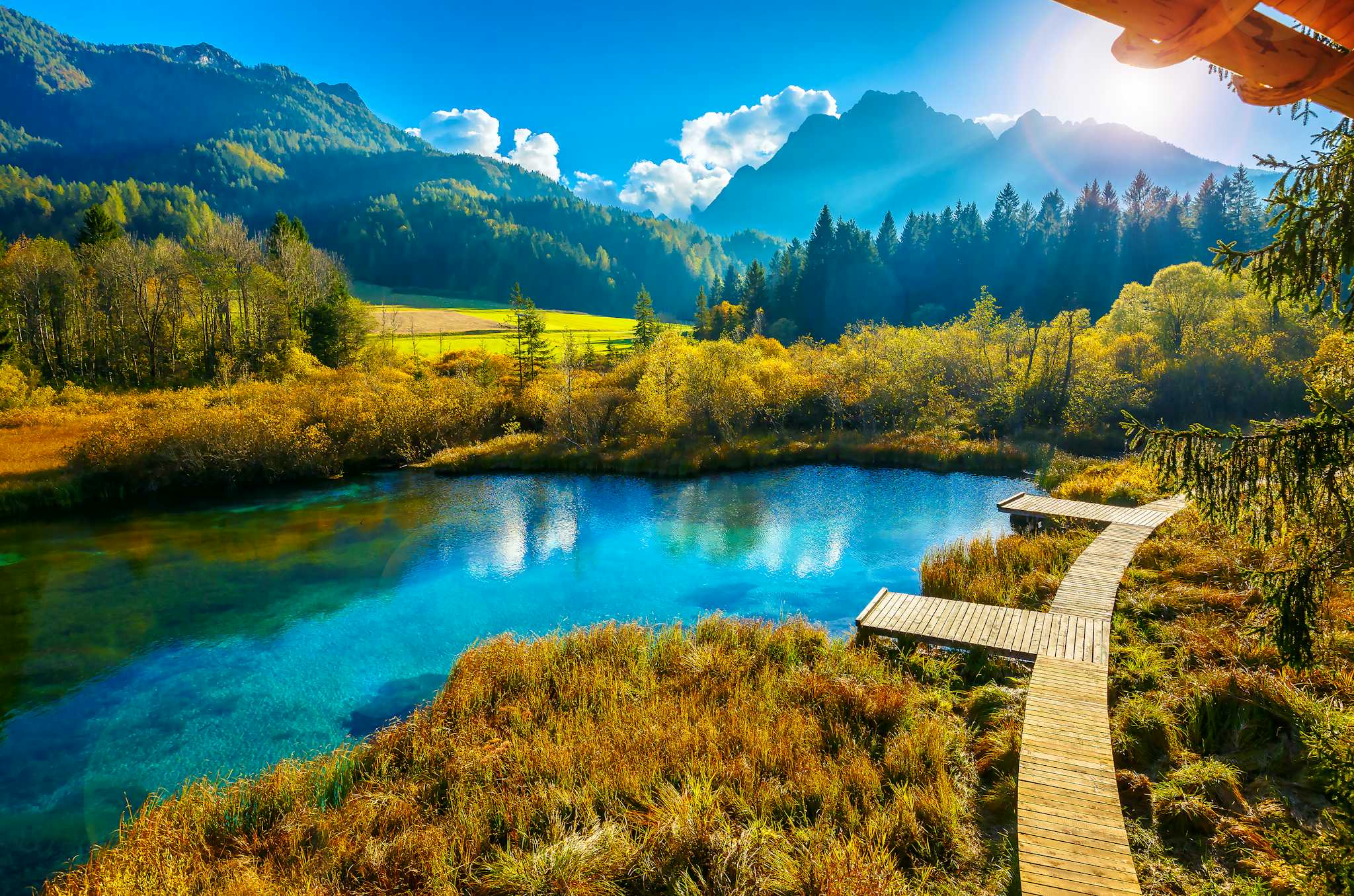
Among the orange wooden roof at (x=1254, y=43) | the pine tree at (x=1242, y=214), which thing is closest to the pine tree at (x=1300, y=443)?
the orange wooden roof at (x=1254, y=43)

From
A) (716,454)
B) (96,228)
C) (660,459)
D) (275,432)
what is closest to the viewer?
(275,432)

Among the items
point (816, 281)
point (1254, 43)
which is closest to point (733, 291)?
point (816, 281)

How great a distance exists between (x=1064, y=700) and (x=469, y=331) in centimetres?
8401

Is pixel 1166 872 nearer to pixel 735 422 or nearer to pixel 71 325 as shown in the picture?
pixel 735 422

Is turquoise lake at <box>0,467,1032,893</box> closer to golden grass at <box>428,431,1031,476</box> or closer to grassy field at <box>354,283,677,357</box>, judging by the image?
golden grass at <box>428,431,1031,476</box>

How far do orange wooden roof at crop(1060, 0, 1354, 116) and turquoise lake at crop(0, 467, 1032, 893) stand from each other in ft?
50.2

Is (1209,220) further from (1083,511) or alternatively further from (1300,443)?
(1300,443)

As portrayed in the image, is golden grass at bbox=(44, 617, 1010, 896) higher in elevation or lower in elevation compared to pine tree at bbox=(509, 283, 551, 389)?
lower

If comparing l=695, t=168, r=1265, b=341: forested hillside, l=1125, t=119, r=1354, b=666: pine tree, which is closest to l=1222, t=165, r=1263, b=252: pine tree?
l=695, t=168, r=1265, b=341: forested hillside

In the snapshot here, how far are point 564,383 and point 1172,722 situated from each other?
120ft

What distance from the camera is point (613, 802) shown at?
27.8 ft

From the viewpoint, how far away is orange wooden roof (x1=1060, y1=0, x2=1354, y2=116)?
171 cm

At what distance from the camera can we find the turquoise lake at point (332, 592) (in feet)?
41.0

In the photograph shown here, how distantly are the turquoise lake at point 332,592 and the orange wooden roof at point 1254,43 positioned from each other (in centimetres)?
1529
